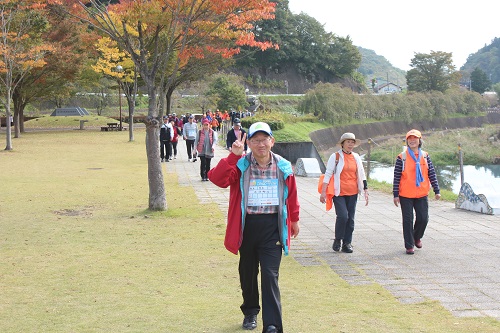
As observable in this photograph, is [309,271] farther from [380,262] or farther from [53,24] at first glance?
[53,24]

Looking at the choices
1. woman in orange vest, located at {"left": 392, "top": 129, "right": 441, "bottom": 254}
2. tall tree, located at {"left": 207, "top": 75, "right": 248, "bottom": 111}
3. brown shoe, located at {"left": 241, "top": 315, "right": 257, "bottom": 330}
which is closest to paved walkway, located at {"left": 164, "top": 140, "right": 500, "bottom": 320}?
woman in orange vest, located at {"left": 392, "top": 129, "right": 441, "bottom": 254}

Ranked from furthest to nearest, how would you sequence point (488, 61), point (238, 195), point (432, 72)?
1. point (488, 61)
2. point (432, 72)
3. point (238, 195)

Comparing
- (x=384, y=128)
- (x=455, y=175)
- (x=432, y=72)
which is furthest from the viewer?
(x=432, y=72)

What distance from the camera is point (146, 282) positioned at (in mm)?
6461

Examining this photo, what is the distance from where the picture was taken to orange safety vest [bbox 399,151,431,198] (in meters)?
8.02

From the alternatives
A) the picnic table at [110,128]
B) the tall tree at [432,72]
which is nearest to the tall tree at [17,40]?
the picnic table at [110,128]

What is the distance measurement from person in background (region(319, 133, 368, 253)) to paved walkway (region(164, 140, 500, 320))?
0.73 ft

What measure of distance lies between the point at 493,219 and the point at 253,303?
22.7 feet

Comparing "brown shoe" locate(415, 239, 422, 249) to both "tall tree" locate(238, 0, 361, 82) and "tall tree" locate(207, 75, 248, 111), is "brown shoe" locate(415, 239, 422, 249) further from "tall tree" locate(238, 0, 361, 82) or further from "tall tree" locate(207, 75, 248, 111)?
"tall tree" locate(238, 0, 361, 82)

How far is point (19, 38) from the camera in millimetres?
26344

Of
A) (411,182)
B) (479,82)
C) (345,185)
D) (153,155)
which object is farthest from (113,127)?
(479,82)

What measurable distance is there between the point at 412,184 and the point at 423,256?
842 mm

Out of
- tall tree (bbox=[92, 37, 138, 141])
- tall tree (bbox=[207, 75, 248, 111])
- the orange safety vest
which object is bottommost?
the orange safety vest

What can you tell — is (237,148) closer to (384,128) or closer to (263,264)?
(263,264)
